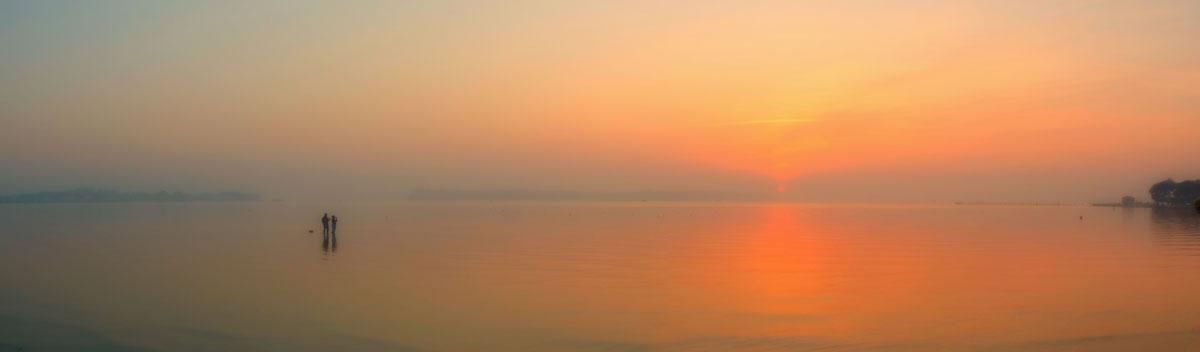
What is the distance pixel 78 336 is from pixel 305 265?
15427mm

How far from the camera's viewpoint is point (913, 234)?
57719 millimetres

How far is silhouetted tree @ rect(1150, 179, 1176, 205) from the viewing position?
176 meters

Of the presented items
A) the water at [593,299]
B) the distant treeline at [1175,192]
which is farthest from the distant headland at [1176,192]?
the water at [593,299]

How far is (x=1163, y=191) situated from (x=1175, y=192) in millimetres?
4662

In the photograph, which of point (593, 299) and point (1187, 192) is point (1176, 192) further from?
point (593, 299)

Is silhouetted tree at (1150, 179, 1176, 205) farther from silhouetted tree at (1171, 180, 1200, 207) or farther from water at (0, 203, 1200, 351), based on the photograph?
water at (0, 203, 1200, 351)

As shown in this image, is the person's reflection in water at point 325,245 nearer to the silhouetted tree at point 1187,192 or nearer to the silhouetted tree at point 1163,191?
the silhouetted tree at point 1187,192

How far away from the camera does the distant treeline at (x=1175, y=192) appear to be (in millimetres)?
166000

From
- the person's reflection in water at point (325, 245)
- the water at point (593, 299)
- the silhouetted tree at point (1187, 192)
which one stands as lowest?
the water at point (593, 299)

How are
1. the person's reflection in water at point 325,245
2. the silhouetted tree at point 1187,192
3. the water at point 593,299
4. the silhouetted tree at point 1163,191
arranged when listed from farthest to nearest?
1. the silhouetted tree at point 1163,191
2. the silhouetted tree at point 1187,192
3. the person's reflection in water at point 325,245
4. the water at point 593,299

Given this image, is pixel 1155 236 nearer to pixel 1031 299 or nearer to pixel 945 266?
pixel 945 266

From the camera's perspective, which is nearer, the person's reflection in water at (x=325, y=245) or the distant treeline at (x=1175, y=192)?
the person's reflection in water at (x=325, y=245)

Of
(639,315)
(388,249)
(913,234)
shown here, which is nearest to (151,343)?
(639,315)

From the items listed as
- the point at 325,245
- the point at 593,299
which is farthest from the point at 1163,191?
the point at 593,299
